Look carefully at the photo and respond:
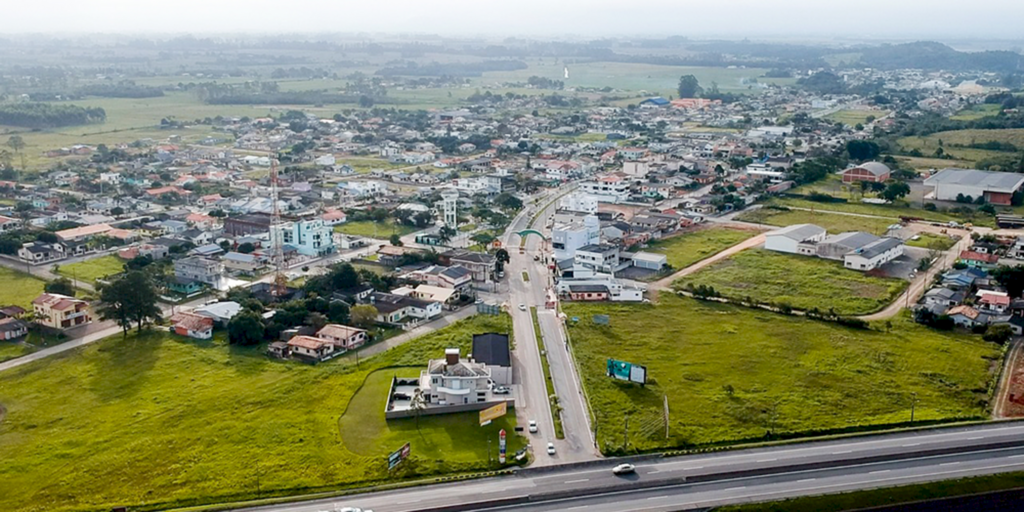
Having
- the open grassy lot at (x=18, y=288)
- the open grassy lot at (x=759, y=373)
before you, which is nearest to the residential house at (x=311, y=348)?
the open grassy lot at (x=759, y=373)

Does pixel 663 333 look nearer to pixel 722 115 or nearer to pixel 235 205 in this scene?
pixel 235 205

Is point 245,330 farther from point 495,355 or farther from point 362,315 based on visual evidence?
point 495,355

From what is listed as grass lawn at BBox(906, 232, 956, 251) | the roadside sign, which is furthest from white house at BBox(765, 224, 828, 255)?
the roadside sign

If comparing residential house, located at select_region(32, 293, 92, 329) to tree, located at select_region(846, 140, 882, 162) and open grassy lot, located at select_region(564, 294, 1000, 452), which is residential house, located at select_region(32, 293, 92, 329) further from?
tree, located at select_region(846, 140, 882, 162)

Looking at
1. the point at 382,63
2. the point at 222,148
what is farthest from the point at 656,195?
the point at 382,63

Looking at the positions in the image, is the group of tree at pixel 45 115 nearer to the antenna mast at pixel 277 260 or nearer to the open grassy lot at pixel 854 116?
the antenna mast at pixel 277 260
